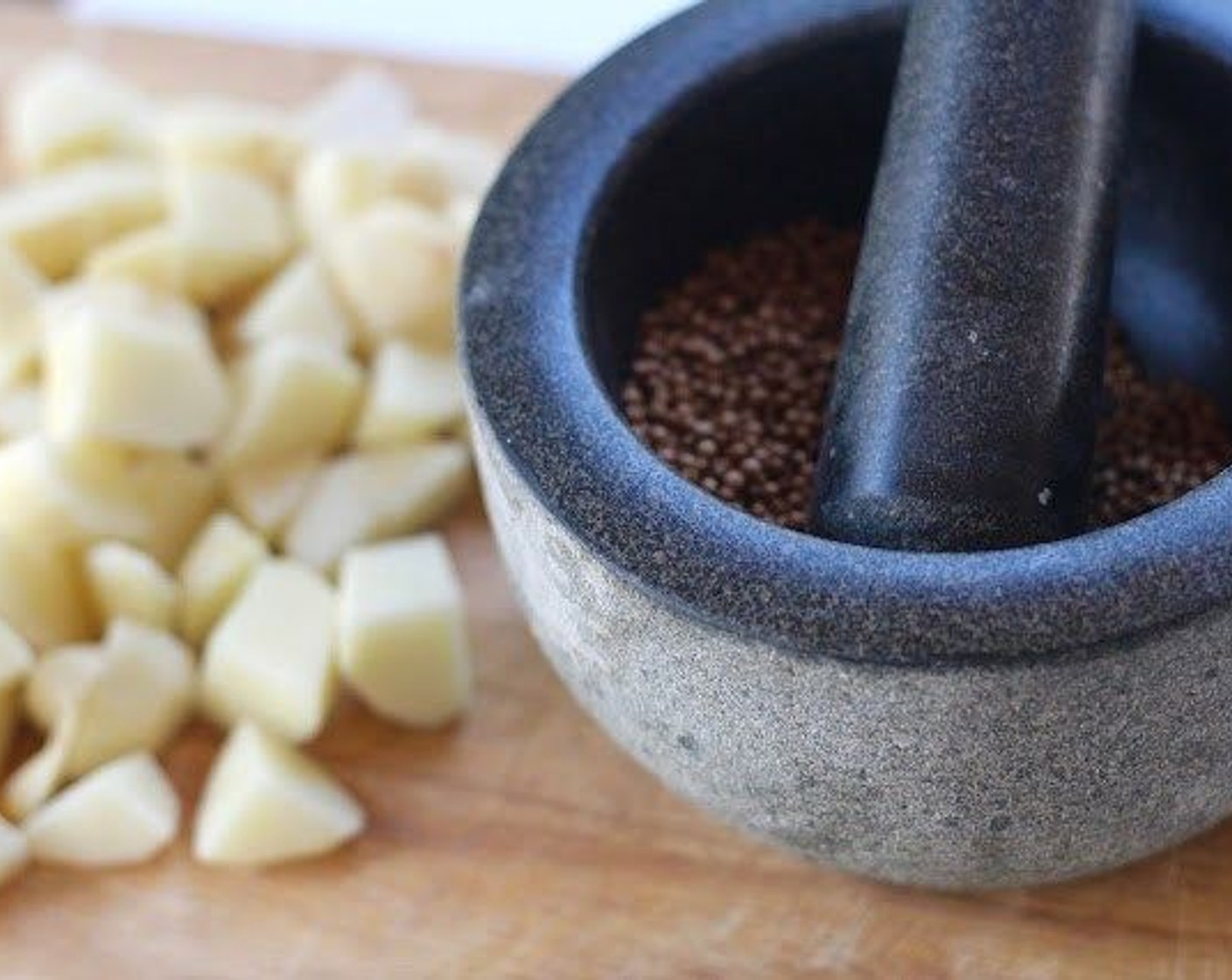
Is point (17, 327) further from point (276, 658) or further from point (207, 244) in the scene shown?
point (276, 658)

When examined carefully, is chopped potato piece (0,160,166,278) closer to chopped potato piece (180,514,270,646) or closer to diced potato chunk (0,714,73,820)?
chopped potato piece (180,514,270,646)

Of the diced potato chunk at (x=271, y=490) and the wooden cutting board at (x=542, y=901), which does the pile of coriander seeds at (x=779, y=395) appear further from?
the diced potato chunk at (x=271, y=490)

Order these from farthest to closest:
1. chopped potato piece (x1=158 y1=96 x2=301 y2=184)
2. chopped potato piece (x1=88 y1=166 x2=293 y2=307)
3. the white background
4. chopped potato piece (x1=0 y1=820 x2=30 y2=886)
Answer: the white background
chopped potato piece (x1=158 y1=96 x2=301 y2=184)
chopped potato piece (x1=88 y1=166 x2=293 y2=307)
chopped potato piece (x1=0 y1=820 x2=30 y2=886)

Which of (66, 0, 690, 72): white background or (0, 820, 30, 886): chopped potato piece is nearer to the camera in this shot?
(0, 820, 30, 886): chopped potato piece

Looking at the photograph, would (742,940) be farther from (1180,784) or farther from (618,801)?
(1180,784)

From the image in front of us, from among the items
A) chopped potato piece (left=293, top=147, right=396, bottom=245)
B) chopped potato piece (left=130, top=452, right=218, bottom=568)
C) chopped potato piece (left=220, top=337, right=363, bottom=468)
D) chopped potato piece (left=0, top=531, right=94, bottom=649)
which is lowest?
chopped potato piece (left=0, top=531, right=94, bottom=649)

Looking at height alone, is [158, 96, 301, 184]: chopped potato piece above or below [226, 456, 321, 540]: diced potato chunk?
above

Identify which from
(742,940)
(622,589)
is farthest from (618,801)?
(622,589)

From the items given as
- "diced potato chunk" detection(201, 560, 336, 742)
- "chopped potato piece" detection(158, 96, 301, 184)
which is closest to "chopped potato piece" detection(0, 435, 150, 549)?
"diced potato chunk" detection(201, 560, 336, 742)
